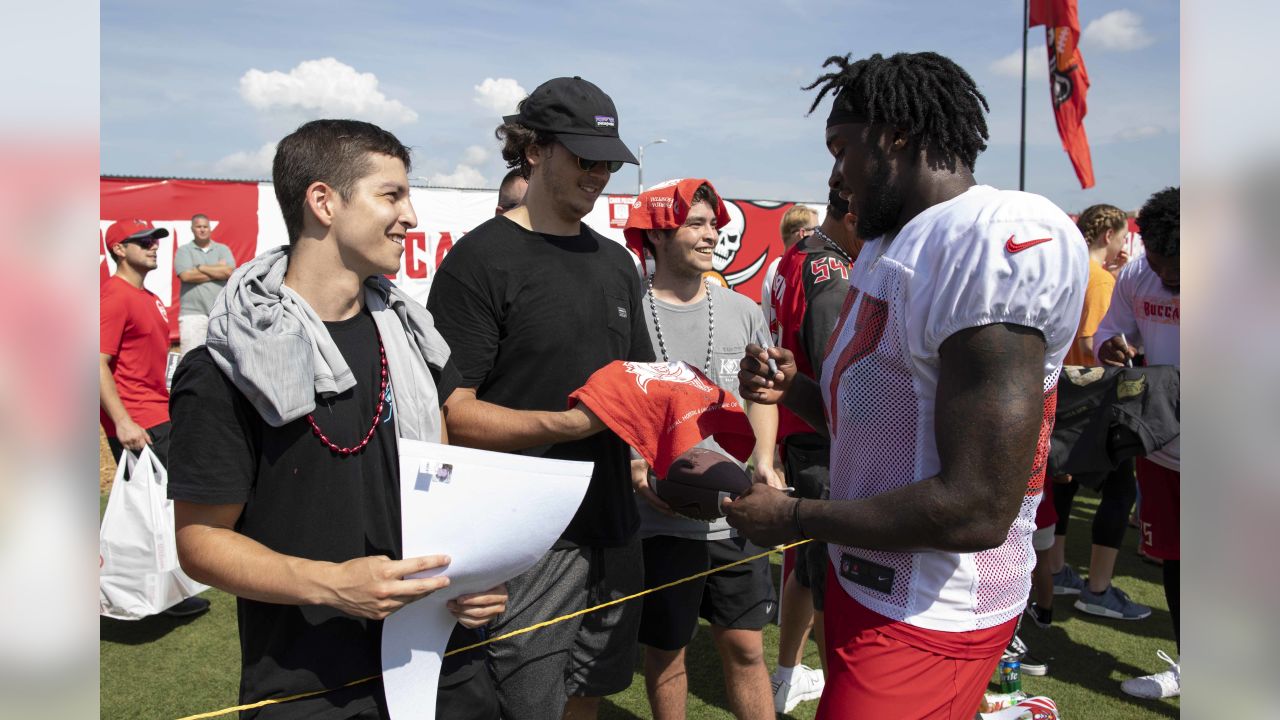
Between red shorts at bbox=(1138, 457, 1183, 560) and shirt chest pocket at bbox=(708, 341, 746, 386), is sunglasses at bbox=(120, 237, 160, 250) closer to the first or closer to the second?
shirt chest pocket at bbox=(708, 341, 746, 386)

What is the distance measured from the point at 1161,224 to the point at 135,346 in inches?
245

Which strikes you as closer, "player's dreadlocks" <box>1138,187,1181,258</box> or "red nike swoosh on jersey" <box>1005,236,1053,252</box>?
"red nike swoosh on jersey" <box>1005,236,1053,252</box>

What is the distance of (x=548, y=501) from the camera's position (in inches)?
82.0

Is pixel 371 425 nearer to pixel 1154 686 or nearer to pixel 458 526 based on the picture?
pixel 458 526

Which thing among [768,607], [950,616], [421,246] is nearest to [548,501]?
[950,616]

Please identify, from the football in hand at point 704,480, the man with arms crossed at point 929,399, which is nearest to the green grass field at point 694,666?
the football in hand at point 704,480

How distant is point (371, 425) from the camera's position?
6.84ft

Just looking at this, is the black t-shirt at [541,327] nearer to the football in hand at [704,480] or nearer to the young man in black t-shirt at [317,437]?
the football in hand at [704,480]

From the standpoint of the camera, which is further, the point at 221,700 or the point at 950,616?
the point at 221,700

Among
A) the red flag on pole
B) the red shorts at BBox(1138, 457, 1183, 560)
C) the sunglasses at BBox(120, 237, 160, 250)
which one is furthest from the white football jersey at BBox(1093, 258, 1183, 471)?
the red flag on pole

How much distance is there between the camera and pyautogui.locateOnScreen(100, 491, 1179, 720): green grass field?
15.0 feet

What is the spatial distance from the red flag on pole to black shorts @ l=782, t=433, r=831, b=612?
12.0 meters
